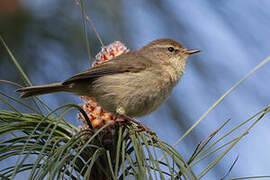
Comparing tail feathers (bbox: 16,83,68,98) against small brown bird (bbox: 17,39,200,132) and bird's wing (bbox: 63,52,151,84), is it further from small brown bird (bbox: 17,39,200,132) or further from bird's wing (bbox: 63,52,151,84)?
bird's wing (bbox: 63,52,151,84)

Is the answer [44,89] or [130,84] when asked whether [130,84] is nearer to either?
[130,84]

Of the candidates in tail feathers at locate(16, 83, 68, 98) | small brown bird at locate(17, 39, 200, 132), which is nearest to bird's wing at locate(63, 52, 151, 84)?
small brown bird at locate(17, 39, 200, 132)

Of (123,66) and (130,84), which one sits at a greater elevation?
(123,66)

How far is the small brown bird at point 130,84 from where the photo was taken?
269cm

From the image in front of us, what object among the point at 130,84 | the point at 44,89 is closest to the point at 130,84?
the point at 130,84

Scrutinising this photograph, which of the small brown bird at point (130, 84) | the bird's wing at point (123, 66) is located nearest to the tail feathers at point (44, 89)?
the small brown bird at point (130, 84)

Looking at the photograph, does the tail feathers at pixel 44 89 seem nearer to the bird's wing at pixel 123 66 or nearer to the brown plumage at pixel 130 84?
the brown plumage at pixel 130 84

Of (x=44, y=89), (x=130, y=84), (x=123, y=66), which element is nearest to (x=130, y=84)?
(x=130, y=84)

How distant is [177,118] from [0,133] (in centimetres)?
105

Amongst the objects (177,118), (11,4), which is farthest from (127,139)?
(11,4)

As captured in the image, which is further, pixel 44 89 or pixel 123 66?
pixel 123 66

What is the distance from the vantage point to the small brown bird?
269 cm

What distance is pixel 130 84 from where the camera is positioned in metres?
2.93

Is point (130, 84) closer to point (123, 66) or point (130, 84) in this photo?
point (130, 84)
